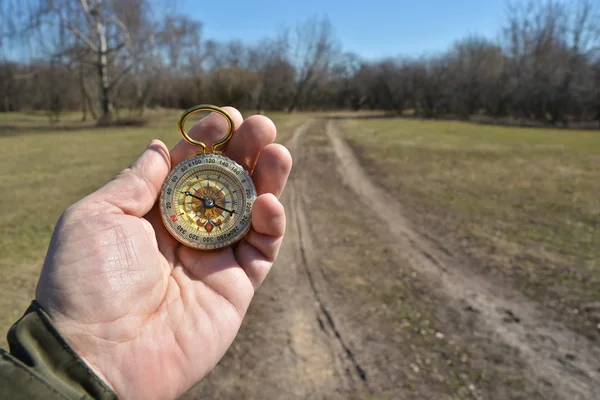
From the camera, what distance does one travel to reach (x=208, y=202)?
10.9 ft

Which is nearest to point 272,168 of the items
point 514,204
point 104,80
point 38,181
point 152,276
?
point 152,276

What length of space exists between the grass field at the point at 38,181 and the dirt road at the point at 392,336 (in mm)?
3891

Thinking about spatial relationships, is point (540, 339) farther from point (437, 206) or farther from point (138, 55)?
point (138, 55)

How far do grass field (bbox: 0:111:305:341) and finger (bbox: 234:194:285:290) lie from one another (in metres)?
4.82

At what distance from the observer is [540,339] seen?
6223 mm

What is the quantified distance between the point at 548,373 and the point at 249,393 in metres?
3.89

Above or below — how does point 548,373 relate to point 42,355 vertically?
below

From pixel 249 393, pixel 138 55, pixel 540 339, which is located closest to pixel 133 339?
pixel 249 393

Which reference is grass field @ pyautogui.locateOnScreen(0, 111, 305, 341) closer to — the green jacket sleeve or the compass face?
the compass face

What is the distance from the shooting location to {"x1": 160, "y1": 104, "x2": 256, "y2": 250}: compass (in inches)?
126

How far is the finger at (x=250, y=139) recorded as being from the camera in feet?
11.3

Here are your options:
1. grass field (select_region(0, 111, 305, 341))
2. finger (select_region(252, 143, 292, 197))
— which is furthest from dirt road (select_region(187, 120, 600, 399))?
grass field (select_region(0, 111, 305, 341))

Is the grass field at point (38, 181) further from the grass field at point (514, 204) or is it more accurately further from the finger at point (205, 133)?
the grass field at point (514, 204)

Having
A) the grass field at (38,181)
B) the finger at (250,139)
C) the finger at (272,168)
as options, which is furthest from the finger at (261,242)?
the grass field at (38,181)
